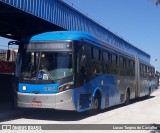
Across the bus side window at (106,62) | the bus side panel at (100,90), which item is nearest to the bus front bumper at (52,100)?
the bus side panel at (100,90)

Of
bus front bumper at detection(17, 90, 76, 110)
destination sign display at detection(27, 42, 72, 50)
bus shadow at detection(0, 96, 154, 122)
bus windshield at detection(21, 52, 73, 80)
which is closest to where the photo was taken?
bus front bumper at detection(17, 90, 76, 110)

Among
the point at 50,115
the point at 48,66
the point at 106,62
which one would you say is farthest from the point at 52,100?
the point at 106,62

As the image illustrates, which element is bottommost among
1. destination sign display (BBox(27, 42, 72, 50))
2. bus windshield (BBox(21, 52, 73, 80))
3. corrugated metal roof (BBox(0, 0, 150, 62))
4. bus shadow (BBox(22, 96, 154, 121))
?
bus shadow (BBox(22, 96, 154, 121))

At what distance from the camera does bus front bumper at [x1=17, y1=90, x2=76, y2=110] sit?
12.7 m

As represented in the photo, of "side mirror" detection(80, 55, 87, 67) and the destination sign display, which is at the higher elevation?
the destination sign display

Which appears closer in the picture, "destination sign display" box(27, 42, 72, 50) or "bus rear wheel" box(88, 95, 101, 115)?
"destination sign display" box(27, 42, 72, 50)

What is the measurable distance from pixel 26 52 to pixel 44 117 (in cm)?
257

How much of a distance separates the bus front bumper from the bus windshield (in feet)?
1.99

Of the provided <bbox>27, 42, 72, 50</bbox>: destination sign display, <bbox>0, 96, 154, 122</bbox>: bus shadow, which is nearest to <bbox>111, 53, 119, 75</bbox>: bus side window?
<bbox>0, 96, 154, 122</bbox>: bus shadow

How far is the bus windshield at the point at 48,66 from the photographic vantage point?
13.0 meters

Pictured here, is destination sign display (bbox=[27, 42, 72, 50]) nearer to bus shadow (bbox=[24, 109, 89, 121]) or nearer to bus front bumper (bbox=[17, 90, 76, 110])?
bus front bumper (bbox=[17, 90, 76, 110])

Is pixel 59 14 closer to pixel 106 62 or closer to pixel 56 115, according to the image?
pixel 106 62

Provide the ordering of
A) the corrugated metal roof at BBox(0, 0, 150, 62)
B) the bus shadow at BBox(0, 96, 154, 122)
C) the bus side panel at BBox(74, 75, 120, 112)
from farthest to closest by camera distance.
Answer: the corrugated metal roof at BBox(0, 0, 150, 62) < the bus shadow at BBox(0, 96, 154, 122) < the bus side panel at BBox(74, 75, 120, 112)

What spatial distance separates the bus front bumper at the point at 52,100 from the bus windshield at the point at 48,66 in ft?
1.99
